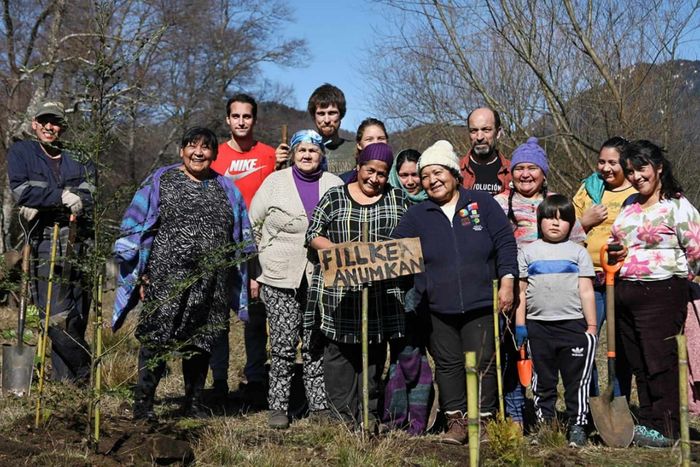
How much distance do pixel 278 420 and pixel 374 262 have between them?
1.50 meters

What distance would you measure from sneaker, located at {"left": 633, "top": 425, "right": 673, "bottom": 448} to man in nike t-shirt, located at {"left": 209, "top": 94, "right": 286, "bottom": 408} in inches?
110

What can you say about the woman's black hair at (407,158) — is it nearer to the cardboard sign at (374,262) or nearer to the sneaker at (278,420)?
the cardboard sign at (374,262)

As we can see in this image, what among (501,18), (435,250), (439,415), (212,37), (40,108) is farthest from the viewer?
(212,37)

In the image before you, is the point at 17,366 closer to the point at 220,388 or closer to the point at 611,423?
the point at 220,388

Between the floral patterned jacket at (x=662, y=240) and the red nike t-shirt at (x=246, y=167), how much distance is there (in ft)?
9.07

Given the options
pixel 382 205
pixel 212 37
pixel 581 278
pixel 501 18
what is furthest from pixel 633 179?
pixel 212 37

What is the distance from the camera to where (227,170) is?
626 centimetres

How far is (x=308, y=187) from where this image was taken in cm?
565

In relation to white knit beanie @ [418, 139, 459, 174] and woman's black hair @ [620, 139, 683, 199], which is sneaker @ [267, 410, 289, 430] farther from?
woman's black hair @ [620, 139, 683, 199]

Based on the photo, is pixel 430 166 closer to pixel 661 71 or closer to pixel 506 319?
pixel 506 319

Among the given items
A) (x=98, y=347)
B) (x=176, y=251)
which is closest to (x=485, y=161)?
(x=176, y=251)

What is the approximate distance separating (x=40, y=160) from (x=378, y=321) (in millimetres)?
2991

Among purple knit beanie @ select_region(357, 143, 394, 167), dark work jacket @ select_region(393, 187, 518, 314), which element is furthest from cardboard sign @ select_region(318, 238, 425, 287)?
purple knit beanie @ select_region(357, 143, 394, 167)

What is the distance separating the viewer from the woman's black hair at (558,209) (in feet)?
16.6
